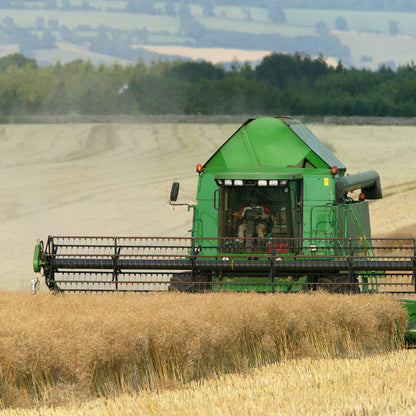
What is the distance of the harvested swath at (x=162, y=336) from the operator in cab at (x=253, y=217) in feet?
5.98

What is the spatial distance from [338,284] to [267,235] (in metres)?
1.42

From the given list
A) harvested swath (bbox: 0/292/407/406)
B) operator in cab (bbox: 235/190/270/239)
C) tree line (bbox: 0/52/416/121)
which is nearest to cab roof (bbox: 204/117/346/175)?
operator in cab (bbox: 235/190/270/239)

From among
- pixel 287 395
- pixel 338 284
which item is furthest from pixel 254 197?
pixel 287 395

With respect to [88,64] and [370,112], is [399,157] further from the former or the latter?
[88,64]

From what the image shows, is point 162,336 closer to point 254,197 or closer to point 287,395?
point 287,395

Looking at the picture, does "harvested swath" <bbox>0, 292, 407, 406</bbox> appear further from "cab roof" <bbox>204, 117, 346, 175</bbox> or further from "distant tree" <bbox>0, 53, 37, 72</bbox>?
"distant tree" <bbox>0, 53, 37, 72</bbox>

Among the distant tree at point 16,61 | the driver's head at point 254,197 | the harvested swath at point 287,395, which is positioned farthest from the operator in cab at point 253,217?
the distant tree at point 16,61

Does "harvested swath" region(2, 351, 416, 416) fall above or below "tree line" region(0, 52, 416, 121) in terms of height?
below

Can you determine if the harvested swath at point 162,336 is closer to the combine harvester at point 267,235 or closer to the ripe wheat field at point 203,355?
the ripe wheat field at point 203,355

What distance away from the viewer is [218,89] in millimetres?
33281

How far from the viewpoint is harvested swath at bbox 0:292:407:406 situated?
7.08 m

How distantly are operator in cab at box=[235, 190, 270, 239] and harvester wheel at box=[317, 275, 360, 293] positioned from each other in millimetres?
1046

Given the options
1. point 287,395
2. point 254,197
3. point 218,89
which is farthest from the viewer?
point 218,89

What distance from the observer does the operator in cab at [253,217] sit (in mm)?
11070
